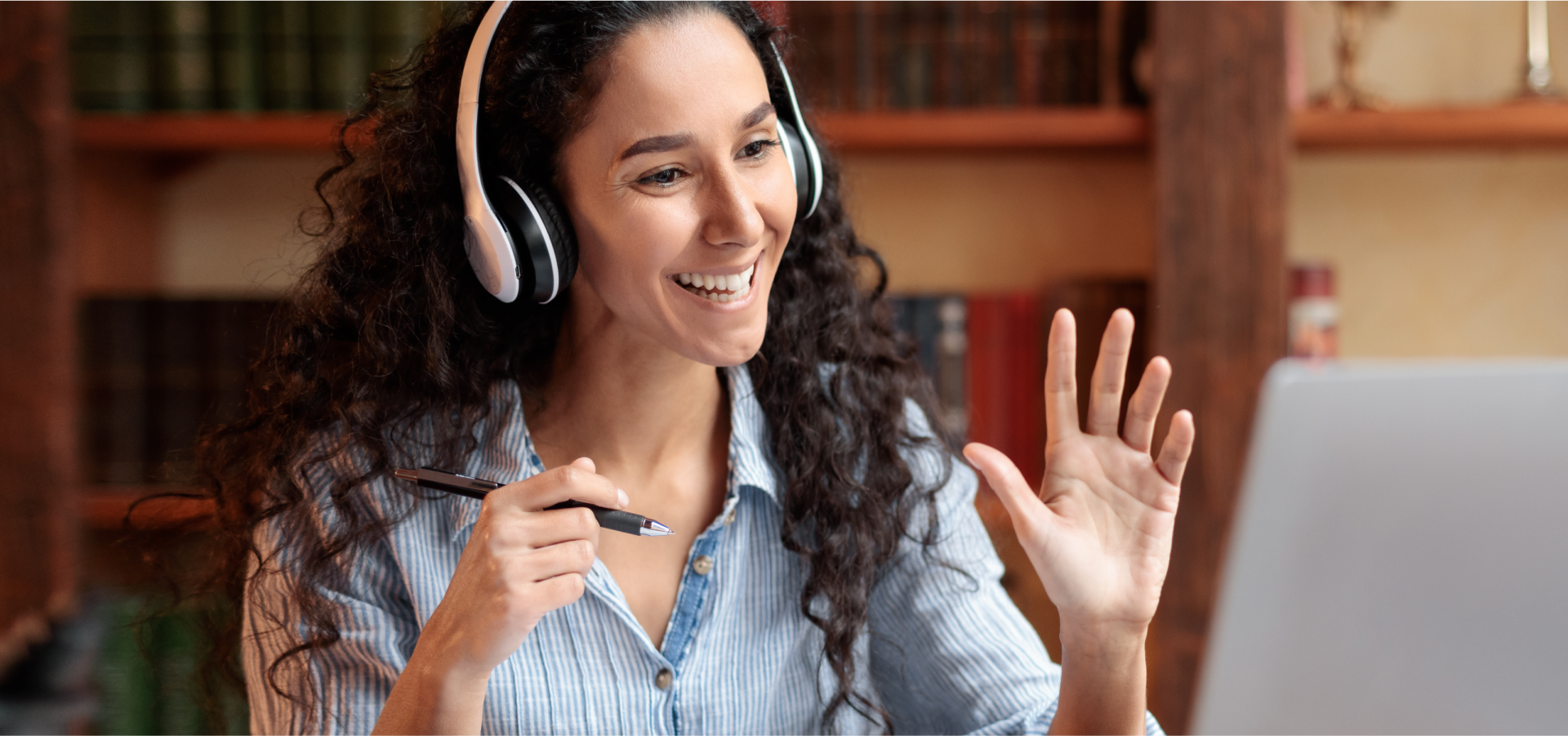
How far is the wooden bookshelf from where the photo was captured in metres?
1.55

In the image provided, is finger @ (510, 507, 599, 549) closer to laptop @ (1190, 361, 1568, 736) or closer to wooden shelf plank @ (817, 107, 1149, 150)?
laptop @ (1190, 361, 1568, 736)

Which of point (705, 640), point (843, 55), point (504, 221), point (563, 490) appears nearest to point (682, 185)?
point (504, 221)

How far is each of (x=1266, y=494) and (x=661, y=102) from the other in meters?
0.58

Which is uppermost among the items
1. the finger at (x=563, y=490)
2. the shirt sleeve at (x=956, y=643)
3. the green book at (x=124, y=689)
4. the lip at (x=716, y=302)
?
the lip at (x=716, y=302)

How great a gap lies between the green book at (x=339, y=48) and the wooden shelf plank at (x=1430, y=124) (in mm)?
1295

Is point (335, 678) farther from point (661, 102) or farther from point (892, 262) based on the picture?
point (892, 262)

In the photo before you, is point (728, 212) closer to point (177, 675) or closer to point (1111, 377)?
point (1111, 377)

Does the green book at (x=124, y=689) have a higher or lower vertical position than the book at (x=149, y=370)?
lower

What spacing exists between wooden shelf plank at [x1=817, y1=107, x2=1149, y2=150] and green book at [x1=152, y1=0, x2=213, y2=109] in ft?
2.87

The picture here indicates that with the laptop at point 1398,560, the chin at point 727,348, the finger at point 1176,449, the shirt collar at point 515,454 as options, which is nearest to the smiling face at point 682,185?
the chin at point 727,348

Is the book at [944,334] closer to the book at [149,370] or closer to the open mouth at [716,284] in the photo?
the open mouth at [716,284]

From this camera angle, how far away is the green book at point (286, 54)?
158 centimetres

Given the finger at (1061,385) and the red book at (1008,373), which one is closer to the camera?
the finger at (1061,385)

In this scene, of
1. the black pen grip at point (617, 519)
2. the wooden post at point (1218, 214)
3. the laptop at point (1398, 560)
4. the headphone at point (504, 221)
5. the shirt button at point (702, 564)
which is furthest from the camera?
the wooden post at point (1218, 214)
